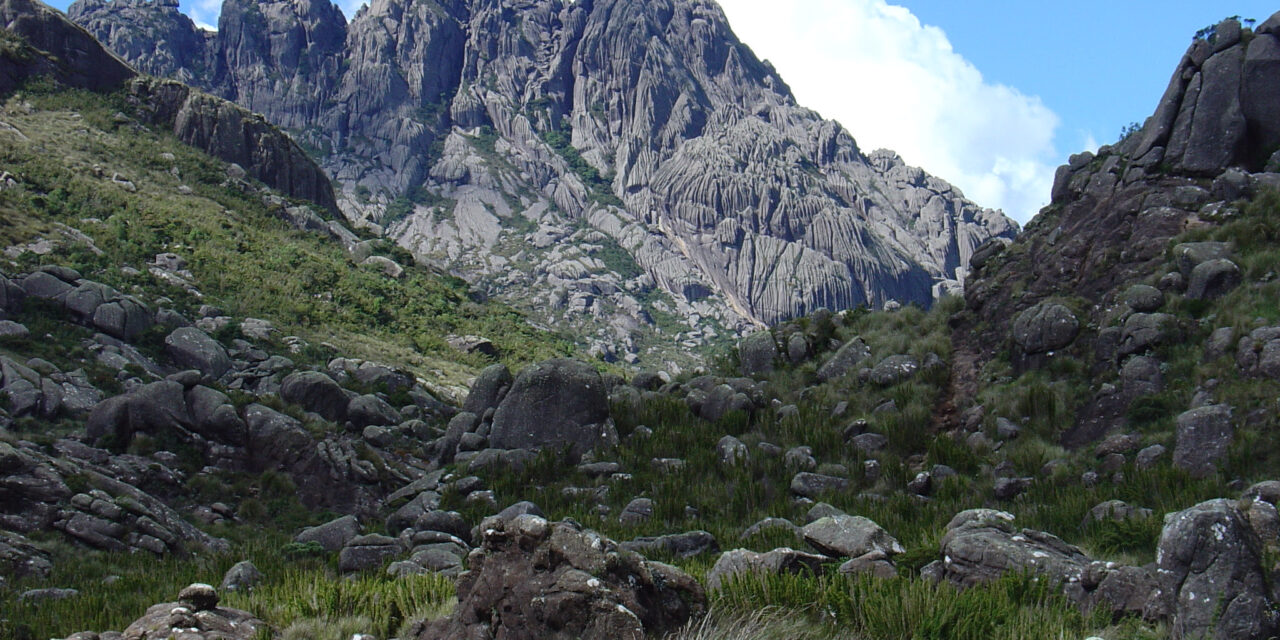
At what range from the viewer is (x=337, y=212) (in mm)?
61594

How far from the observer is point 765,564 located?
6.79 meters

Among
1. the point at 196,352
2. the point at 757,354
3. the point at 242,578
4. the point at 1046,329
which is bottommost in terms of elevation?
the point at 196,352

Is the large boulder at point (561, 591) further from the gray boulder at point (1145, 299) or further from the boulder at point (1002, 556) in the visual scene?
the gray boulder at point (1145, 299)

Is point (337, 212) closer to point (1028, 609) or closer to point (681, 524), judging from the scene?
point (681, 524)

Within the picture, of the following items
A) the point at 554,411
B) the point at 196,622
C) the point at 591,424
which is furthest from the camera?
the point at 554,411

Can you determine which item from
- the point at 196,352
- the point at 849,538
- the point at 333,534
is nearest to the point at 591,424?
the point at 333,534

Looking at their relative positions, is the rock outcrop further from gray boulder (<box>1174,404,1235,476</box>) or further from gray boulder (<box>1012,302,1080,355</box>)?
gray boulder (<box>1174,404,1235,476</box>)

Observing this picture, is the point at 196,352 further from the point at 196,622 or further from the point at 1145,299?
the point at 1145,299

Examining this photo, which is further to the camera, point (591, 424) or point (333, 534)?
point (591, 424)

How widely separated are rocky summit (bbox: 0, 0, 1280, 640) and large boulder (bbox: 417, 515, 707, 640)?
26 mm

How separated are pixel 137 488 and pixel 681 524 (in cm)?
1001

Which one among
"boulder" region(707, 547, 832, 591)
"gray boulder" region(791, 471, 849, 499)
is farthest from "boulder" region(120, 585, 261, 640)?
"gray boulder" region(791, 471, 849, 499)

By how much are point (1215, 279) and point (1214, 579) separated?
39.8ft

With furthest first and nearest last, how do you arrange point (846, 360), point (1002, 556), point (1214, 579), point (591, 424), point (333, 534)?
point (846, 360)
point (591, 424)
point (333, 534)
point (1002, 556)
point (1214, 579)
